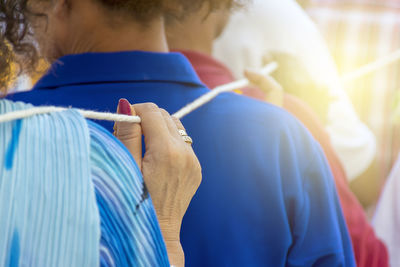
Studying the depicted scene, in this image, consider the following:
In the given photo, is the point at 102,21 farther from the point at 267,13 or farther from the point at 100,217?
the point at 267,13

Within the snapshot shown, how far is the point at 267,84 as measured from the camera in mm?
934

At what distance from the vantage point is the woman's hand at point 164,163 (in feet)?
1.55

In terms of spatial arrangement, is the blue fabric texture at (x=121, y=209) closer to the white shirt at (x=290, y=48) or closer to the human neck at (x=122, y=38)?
the human neck at (x=122, y=38)

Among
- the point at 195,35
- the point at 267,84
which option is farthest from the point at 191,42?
the point at 267,84

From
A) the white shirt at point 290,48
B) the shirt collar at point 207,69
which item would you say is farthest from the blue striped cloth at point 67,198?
the white shirt at point 290,48

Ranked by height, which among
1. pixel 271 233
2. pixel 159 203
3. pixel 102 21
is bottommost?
pixel 271 233

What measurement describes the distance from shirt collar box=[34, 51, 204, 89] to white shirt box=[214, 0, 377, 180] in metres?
0.68

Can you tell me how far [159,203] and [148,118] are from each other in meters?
0.08

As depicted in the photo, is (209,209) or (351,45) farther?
(351,45)

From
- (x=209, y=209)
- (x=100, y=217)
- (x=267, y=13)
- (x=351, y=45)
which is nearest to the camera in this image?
(x=100, y=217)

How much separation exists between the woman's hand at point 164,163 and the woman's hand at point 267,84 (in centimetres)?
45

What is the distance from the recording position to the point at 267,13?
4.46ft

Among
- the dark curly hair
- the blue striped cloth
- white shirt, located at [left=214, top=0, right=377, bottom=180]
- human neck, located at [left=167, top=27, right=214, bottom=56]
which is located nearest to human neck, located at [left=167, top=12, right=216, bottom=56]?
human neck, located at [left=167, top=27, right=214, bottom=56]

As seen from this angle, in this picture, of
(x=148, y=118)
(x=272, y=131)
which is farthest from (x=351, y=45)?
(x=148, y=118)
